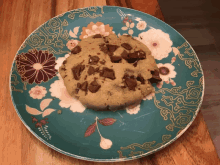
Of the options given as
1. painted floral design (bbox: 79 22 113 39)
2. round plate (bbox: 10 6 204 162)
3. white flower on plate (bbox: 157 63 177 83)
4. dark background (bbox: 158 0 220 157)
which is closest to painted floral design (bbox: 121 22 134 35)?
round plate (bbox: 10 6 204 162)

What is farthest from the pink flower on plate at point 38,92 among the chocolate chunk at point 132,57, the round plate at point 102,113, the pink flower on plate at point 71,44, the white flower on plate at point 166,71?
the white flower on plate at point 166,71

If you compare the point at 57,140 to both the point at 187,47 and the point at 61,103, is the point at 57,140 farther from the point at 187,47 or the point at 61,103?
the point at 187,47

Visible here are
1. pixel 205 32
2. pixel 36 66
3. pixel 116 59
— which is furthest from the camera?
pixel 205 32

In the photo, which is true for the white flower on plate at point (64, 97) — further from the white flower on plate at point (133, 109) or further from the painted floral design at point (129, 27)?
the painted floral design at point (129, 27)

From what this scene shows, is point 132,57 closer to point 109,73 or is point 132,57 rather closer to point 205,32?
point 109,73

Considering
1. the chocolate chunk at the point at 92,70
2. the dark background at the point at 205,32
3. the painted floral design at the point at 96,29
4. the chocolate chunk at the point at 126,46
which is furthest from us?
the painted floral design at the point at 96,29

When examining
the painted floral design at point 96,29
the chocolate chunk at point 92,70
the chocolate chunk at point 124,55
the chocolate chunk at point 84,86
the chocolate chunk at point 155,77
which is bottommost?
the chocolate chunk at point 155,77

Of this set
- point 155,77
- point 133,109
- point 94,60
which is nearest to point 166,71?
point 155,77
